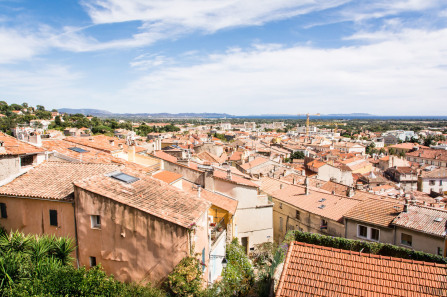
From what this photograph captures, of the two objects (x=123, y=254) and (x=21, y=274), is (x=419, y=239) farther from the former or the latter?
(x=21, y=274)

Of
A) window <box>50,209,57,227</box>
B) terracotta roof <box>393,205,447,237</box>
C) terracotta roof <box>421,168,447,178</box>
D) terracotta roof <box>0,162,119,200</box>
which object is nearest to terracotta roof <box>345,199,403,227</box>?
terracotta roof <box>393,205,447,237</box>

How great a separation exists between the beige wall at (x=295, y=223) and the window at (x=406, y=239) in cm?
420

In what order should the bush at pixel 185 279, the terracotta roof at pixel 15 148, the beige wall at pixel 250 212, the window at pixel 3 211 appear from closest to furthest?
the bush at pixel 185 279
the window at pixel 3 211
the terracotta roof at pixel 15 148
the beige wall at pixel 250 212

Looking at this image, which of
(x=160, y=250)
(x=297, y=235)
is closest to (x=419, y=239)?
(x=297, y=235)

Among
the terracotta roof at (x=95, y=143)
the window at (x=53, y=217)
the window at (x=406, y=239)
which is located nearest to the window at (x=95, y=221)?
the window at (x=53, y=217)

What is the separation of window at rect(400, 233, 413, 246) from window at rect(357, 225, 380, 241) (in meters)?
1.60

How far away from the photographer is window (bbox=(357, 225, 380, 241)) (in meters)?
23.7

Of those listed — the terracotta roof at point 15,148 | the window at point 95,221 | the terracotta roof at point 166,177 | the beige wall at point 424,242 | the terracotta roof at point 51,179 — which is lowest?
the beige wall at point 424,242

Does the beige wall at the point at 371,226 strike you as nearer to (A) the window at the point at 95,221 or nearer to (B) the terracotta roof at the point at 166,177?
(B) the terracotta roof at the point at 166,177

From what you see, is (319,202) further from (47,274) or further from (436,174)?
(436,174)

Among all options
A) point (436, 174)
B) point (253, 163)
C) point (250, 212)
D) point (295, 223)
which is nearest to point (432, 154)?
point (436, 174)

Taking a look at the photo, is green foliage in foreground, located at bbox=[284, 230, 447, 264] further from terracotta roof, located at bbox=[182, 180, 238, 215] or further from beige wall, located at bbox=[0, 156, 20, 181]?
beige wall, located at bbox=[0, 156, 20, 181]

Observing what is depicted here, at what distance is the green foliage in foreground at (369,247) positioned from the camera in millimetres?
19578

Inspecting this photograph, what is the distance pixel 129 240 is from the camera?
1252 centimetres
